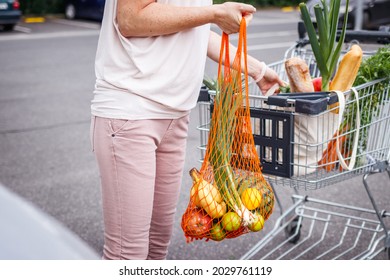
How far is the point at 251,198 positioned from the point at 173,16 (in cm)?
82

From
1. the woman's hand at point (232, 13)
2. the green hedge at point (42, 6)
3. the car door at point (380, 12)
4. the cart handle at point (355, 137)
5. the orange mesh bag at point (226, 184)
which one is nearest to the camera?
the woman's hand at point (232, 13)

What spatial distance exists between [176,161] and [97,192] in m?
2.70

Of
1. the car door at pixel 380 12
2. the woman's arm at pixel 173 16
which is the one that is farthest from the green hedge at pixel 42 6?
the woman's arm at pixel 173 16

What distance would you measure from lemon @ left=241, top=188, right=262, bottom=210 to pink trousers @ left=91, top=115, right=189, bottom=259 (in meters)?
0.35

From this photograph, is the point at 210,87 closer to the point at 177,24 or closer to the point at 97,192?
the point at 177,24

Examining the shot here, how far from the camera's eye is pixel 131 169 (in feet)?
9.24

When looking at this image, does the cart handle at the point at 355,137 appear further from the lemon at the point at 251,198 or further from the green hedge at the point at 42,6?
the green hedge at the point at 42,6

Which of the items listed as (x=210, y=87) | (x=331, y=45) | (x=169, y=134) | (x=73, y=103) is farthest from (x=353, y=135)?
(x=73, y=103)

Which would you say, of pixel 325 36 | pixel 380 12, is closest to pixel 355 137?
pixel 325 36

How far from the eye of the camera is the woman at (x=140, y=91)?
2.66 m

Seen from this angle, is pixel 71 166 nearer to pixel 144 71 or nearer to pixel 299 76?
pixel 299 76

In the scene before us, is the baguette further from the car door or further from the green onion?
the car door

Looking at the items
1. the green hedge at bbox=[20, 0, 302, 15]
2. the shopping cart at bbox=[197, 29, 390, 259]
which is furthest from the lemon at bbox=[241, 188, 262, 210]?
the green hedge at bbox=[20, 0, 302, 15]

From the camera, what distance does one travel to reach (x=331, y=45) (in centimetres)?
321
